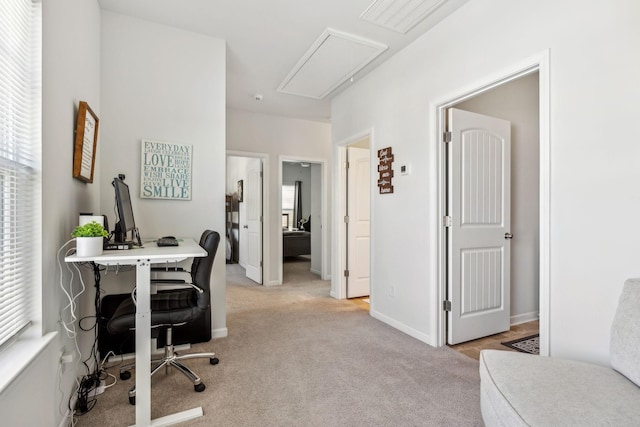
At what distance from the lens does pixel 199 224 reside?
2.82 metres

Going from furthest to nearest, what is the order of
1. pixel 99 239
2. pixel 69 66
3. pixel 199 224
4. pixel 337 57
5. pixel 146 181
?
pixel 337 57 < pixel 199 224 < pixel 146 181 < pixel 69 66 < pixel 99 239

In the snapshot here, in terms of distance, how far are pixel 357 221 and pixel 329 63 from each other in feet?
6.52

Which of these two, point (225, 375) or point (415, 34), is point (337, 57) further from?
point (225, 375)

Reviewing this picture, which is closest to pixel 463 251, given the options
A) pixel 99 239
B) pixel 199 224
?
pixel 199 224

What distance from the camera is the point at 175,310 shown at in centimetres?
184

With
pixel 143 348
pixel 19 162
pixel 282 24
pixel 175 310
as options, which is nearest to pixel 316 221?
pixel 282 24

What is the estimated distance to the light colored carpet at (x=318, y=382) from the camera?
1703 millimetres

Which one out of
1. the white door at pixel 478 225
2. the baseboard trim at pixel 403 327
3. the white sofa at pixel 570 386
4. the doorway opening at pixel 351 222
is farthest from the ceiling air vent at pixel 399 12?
the baseboard trim at pixel 403 327

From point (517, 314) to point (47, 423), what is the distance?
369 centimetres

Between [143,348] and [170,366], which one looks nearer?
[143,348]

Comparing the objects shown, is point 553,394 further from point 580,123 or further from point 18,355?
point 18,355

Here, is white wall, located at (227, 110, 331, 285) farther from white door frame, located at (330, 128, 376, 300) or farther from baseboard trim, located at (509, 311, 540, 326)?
baseboard trim, located at (509, 311, 540, 326)

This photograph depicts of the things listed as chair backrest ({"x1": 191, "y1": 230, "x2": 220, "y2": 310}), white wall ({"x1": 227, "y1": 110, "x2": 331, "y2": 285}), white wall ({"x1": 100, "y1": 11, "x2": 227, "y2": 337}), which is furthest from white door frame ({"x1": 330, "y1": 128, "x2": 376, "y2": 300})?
chair backrest ({"x1": 191, "y1": 230, "x2": 220, "y2": 310})

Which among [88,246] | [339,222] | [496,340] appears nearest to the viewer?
[88,246]
